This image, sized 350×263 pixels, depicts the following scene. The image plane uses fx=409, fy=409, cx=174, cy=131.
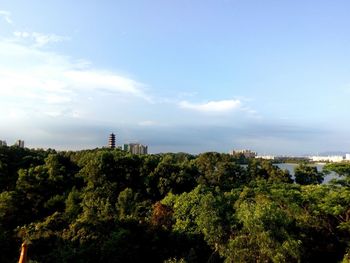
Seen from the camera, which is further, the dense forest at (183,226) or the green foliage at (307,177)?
the green foliage at (307,177)

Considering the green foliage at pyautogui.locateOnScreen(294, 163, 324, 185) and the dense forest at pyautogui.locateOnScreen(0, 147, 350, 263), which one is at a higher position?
the green foliage at pyautogui.locateOnScreen(294, 163, 324, 185)

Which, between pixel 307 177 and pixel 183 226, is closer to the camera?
pixel 183 226

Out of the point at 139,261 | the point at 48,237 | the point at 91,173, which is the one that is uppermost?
the point at 91,173

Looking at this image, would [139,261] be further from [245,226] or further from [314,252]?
[314,252]

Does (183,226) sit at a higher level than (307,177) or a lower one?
lower

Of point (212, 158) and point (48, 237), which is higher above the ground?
point (212, 158)

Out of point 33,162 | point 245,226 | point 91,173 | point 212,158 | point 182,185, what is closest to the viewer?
point 245,226

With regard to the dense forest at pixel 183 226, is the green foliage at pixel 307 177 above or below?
→ above

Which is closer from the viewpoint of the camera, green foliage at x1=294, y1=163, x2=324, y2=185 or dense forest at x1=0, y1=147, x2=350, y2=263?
dense forest at x1=0, y1=147, x2=350, y2=263

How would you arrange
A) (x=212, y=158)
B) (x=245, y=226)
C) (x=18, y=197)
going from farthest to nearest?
(x=212, y=158) < (x=18, y=197) < (x=245, y=226)

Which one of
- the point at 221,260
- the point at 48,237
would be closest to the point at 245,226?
the point at 221,260

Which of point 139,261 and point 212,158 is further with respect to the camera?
point 212,158
